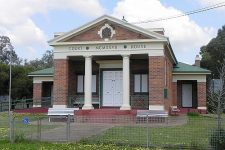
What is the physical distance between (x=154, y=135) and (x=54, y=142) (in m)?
4.02

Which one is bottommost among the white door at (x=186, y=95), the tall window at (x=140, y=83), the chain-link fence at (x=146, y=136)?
the chain-link fence at (x=146, y=136)

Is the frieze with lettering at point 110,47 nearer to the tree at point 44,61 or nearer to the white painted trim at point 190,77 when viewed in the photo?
the white painted trim at point 190,77

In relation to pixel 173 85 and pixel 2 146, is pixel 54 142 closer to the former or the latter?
pixel 2 146

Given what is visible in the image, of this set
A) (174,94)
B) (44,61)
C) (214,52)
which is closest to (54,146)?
(174,94)

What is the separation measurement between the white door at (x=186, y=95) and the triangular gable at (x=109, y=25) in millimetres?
11435

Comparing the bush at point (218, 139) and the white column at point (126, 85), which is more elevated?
the white column at point (126, 85)

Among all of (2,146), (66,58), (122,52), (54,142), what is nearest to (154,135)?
(54,142)

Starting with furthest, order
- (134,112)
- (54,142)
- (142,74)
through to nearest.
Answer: (142,74) < (134,112) < (54,142)

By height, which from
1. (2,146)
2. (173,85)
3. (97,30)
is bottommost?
(2,146)

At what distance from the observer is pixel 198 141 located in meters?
14.6

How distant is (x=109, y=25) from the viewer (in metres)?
29.1

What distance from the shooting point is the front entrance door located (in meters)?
32.0

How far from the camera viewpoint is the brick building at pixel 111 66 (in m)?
28.1

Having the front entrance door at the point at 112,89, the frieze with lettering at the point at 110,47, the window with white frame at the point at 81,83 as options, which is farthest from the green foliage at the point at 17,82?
the frieze with lettering at the point at 110,47
